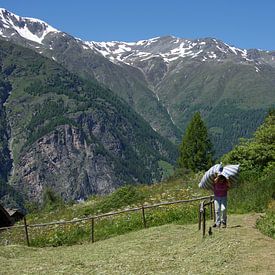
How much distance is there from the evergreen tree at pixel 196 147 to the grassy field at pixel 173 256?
64.5 m

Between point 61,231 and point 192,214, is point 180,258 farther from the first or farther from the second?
point 61,231

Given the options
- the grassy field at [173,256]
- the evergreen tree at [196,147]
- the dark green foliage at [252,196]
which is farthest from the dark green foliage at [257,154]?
Result: the evergreen tree at [196,147]

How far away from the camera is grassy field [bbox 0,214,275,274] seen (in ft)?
56.7

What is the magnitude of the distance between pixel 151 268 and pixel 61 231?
17.0 metres

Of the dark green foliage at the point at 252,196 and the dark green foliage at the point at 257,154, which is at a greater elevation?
the dark green foliage at the point at 257,154

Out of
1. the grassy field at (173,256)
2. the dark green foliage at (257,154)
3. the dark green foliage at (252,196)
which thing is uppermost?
the dark green foliage at (257,154)

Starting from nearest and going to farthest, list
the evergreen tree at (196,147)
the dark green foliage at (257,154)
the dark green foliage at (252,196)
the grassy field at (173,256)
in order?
the grassy field at (173,256), the dark green foliage at (252,196), the dark green foliage at (257,154), the evergreen tree at (196,147)

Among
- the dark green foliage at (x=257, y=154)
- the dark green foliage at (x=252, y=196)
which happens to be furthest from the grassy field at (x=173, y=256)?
the dark green foliage at (x=257, y=154)

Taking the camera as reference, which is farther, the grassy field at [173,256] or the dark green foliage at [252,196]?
the dark green foliage at [252,196]

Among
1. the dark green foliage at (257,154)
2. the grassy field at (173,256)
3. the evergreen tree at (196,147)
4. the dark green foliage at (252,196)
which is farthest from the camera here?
the evergreen tree at (196,147)

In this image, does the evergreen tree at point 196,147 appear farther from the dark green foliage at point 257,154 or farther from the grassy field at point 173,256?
the grassy field at point 173,256

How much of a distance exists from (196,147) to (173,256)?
72.5m

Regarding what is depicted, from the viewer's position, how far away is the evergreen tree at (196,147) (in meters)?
90.7

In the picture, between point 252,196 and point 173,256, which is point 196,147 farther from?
point 173,256
